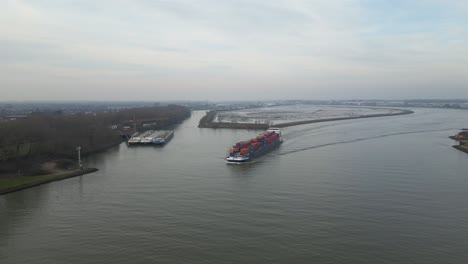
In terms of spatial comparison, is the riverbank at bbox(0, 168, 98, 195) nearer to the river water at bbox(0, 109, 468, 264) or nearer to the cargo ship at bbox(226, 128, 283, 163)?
Answer: the river water at bbox(0, 109, 468, 264)

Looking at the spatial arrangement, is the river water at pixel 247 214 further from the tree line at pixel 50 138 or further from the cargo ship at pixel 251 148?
the tree line at pixel 50 138

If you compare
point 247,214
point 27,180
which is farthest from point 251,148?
point 27,180

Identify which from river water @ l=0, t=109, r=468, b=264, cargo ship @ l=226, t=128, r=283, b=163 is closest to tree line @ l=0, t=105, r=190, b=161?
river water @ l=0, t=109, r=468, b=264

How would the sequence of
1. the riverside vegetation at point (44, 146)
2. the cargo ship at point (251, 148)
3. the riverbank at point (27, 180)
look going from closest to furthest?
the riverbank at point (27, 180) < the riverside vegetation at point (44, 146) < the cargo ship at point (251, 148)

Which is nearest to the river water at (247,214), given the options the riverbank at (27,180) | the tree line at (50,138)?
the riverbank at (27,180)

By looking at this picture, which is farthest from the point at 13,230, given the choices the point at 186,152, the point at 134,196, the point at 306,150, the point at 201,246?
the point at 306,150
